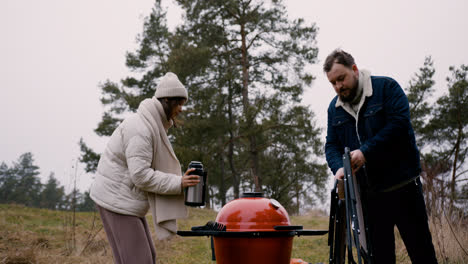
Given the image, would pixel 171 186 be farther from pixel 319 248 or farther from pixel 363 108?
pixel 319 248

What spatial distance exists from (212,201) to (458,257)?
887 inches

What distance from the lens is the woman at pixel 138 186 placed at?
256cm

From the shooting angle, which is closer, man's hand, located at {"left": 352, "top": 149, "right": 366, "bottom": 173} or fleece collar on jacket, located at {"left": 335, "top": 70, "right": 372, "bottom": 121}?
man's hand, located at {"left": 352, "top": 149, "right": 366, "bottom": 173}

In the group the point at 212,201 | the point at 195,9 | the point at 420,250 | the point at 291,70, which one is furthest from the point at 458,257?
the point at 212,201

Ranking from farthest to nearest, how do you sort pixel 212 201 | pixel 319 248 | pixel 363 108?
pixel 212 201 < pixel 319 248 < pixel 363 108

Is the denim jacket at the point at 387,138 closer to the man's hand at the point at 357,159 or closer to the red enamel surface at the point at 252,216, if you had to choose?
the man's hand at the point at 357,159

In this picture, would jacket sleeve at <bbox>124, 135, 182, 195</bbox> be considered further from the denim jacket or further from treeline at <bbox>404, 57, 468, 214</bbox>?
treeline at <bbox>404, 57, 468, 214</bbox>

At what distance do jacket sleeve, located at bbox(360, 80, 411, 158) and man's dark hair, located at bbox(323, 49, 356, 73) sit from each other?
0.30m

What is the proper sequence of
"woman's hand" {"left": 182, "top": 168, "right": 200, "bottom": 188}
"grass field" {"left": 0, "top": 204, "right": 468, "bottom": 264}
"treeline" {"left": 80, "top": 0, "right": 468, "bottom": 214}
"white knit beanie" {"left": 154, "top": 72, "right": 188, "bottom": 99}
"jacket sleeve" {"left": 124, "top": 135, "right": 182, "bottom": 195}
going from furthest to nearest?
"treeline" {"left": 80, "top": 0, "right": 468, "bottom": 214}, "grass field" {"left": 0, "top": 204, "right": 468, "bottom": 264}, "white knit beanie" {"left": 154, "top": 72, "right": 188, "bottom": 99}, "woman's hand" {"left": 182, "top": 168, "right": 200, "bottom": 188}, "jacket sleeve" {"left": 124, "top": 135, "right": 182, "bottom": 195}

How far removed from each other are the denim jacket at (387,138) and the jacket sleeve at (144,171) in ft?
3.86

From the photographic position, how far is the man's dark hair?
2646mm

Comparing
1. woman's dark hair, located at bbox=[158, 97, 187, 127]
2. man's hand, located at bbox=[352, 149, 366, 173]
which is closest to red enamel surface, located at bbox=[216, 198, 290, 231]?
man's hand, located at bbox=[352, 149, 366, 173]

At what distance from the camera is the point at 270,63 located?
633 inches

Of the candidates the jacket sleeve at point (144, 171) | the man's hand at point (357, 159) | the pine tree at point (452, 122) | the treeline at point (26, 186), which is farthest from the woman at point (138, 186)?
the treeline at point (26, 186)
